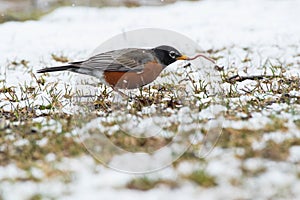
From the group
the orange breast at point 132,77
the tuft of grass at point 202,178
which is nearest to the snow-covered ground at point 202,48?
the tuft of grass at point 202,178

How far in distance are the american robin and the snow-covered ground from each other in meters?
1.01

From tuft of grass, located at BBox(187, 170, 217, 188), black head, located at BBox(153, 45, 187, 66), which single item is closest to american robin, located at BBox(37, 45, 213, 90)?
black head, located at BBox(153, 45, 187, 66)

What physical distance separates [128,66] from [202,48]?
4.23m

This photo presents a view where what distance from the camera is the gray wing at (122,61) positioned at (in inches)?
242

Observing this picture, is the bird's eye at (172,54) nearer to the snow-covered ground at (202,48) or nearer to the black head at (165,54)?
the black head at (165,54)

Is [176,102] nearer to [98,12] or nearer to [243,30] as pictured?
[243,30]

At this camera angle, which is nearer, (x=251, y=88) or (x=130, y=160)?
(x=130, y=160)

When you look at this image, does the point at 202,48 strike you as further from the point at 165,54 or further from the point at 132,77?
the point at 132,77

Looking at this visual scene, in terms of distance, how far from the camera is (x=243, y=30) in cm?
1170

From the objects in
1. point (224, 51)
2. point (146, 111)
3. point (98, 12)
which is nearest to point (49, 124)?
point (146, 111)

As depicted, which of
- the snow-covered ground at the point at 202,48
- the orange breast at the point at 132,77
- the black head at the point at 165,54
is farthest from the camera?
the black head at the point at 165,54

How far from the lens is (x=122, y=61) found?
6199 mm

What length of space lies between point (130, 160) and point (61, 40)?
23.9 ft

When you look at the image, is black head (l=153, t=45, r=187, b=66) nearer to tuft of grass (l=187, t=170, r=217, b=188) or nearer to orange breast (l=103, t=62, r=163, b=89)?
orange breast (l=103, t=62, r=163, b=89)
